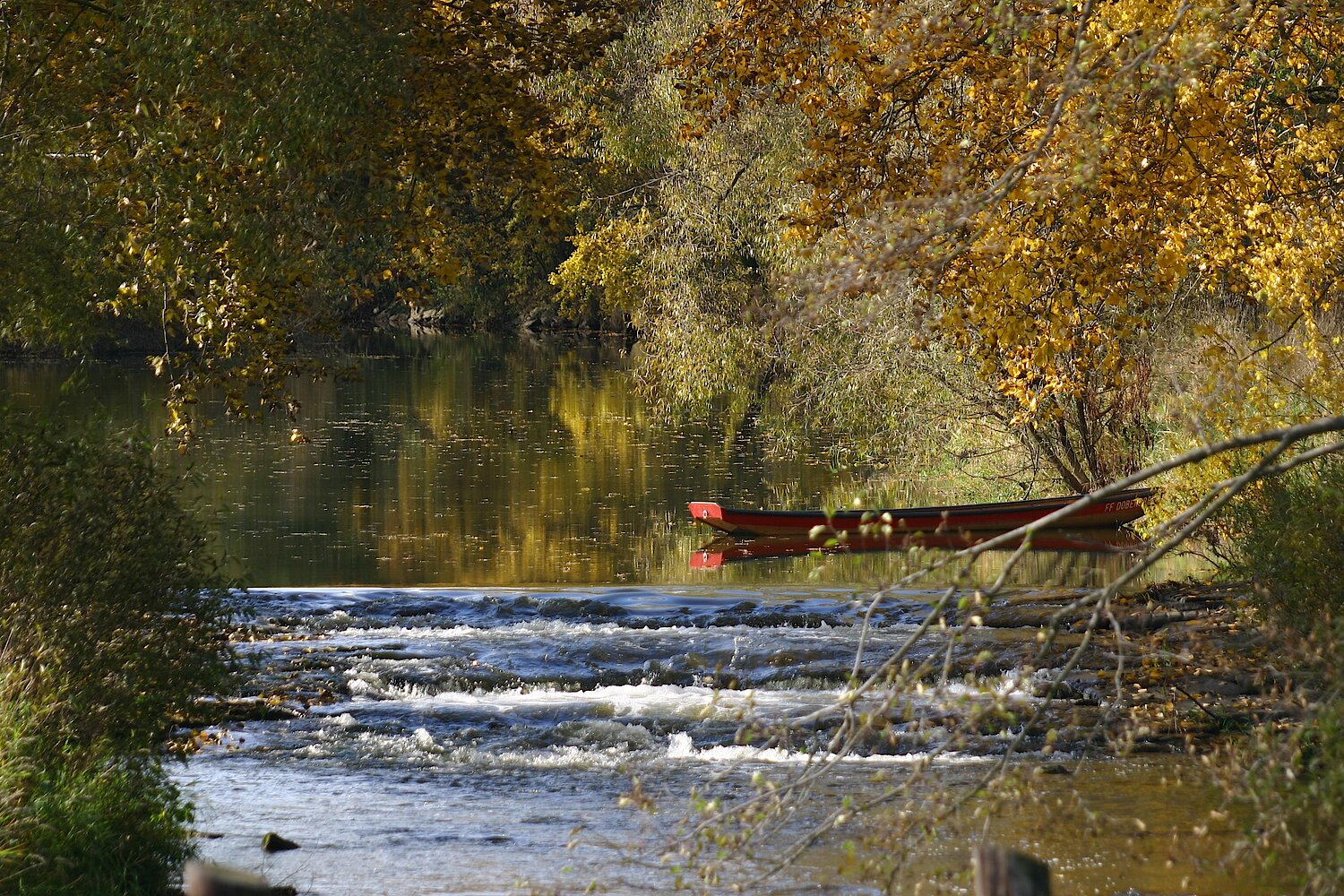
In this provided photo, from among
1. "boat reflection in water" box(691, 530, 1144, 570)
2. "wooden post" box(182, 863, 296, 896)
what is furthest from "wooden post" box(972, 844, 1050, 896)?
"boat reflection in water" box(691, 530, 1144, 570)

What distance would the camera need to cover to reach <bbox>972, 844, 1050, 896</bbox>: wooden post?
9.83ft

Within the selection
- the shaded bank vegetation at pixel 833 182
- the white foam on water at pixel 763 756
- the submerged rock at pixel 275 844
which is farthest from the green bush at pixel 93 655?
the white foam on water at pixel 763 756

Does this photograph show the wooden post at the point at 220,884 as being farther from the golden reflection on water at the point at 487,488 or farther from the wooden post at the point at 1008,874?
the golden reflection on water at the point at 487,488

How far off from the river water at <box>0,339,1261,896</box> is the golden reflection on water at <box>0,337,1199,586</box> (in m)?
0.08

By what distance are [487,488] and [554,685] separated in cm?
1045

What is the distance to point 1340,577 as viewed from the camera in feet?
27.8

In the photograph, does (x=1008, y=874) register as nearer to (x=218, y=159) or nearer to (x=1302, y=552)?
(x=1302, y=552)

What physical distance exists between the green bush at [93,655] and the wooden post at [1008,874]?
4368 mm

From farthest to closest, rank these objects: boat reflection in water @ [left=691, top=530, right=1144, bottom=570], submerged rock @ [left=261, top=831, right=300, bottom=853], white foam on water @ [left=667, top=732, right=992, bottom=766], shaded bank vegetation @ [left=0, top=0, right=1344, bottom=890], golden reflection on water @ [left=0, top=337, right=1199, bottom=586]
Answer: boat reflection in water @ [left=691, top=530, right=1144, bottom=570] < golden reflection on water @ [left=0, top=337, right=1199, bottom=586] < white foam on water @ [left=667, top=732, right=992, bottom=766] < submerged rock @ [left=261, top=831, right=300, bottom=853] < shaded bank vegetation @ [left=0, top=0, right=1344, bottom=890]

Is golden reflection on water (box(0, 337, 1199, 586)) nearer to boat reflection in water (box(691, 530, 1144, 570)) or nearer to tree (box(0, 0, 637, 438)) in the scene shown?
boat reflection in water (box(691, 530, 1144, 570))

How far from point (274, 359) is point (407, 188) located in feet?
8.35

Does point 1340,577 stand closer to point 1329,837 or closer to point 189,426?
point 1329,837

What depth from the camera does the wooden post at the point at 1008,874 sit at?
2996mm

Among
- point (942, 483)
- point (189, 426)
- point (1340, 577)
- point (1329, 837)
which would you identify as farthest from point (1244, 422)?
point (942, 483)
